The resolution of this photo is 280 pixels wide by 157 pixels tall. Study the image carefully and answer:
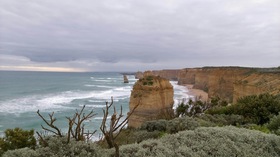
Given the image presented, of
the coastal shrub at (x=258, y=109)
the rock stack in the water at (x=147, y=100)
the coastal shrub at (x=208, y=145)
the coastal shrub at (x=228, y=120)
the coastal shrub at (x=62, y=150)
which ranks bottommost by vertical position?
the rock stack in the water at (x=147, y=100)

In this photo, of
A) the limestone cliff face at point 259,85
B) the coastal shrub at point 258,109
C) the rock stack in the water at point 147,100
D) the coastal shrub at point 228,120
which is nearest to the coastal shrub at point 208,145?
the coastal shrub at point 228,120

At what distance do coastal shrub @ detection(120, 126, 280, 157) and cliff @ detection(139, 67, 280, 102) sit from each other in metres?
20.8

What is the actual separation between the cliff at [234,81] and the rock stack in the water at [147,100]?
466 inches

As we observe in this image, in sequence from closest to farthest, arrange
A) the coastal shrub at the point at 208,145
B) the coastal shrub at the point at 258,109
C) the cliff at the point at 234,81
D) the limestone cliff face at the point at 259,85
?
1. the coastal shrub at the point at 208,145
2. the coastal shrub at the point at 258,109
3. the limestone cliff face at the point at 259,85
4. the cliff at the point at 234,81

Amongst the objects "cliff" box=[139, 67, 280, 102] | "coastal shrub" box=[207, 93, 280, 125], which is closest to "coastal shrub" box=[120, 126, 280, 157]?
"coastal shrub" box=[207, 93, 280, 125]

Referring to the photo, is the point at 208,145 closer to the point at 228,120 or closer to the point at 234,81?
the point at 228,120

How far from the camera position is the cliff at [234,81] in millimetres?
Result: 31716

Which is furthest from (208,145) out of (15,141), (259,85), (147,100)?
(259,85)

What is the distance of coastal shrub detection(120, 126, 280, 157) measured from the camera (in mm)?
4660

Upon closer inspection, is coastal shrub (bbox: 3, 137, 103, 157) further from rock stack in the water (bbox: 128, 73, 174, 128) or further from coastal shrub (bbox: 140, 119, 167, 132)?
rock stack in the water (bbox: 128, 73, 174, 128)

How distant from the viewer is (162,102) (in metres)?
31.6

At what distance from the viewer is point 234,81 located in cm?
4353

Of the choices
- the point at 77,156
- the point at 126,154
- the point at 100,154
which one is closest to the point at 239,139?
the point at 126,154

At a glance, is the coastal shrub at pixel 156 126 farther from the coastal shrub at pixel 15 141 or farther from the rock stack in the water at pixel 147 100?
the rock stack in the water at pixel 147 100
